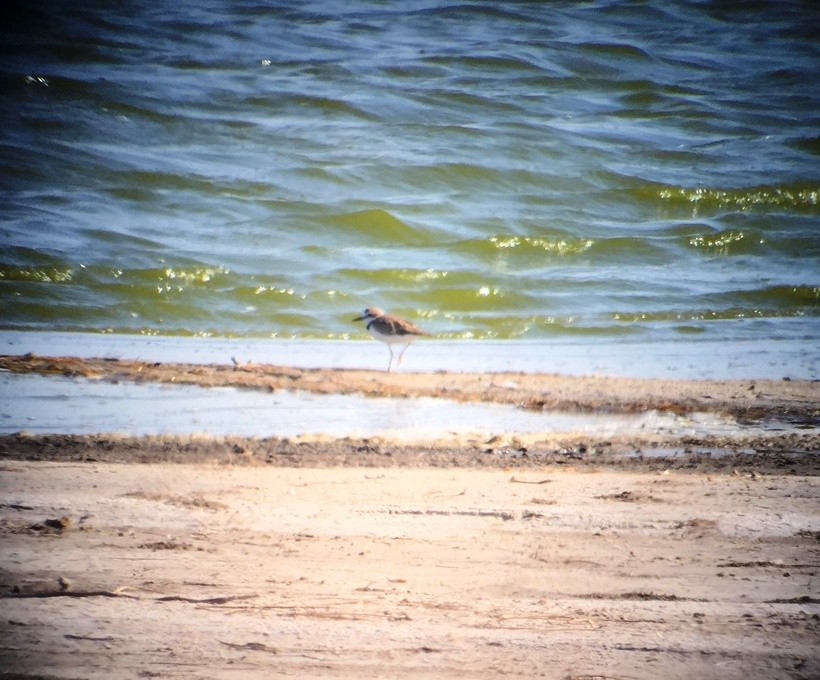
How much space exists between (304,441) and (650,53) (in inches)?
511

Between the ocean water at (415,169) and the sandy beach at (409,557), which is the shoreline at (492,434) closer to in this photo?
the sandy beach at (409,557)

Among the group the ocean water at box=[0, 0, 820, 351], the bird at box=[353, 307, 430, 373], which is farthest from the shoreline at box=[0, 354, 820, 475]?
the ocean water at box=[0, 0, 820, 351]

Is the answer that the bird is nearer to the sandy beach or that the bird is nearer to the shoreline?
the shoreline

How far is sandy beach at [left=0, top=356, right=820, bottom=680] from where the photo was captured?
7.48ft

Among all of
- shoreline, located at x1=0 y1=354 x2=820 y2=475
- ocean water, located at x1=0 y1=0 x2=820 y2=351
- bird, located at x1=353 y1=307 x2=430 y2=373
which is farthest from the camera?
ocean water, located at x1=0 y1=0 x2=820 y2=351

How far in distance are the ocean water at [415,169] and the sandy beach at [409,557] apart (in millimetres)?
3935

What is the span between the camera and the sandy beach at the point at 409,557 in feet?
7.48

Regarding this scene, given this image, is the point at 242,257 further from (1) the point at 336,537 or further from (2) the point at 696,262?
(1) the point at 336,537

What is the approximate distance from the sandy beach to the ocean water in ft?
12.9

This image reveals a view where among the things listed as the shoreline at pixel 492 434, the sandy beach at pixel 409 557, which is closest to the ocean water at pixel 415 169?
the shoreline at pixel 492 434

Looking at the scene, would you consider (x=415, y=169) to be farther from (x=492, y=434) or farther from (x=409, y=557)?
(x=409, y=557)

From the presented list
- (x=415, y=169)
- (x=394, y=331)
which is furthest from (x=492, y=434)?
(x=415, y=169)

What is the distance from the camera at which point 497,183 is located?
11766 mm

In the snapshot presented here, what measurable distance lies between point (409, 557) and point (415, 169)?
9466mm
